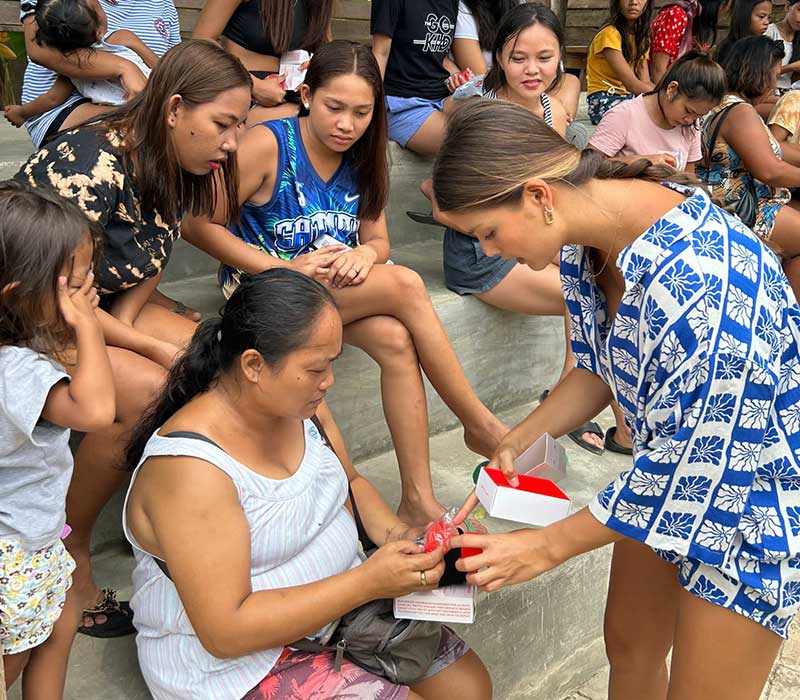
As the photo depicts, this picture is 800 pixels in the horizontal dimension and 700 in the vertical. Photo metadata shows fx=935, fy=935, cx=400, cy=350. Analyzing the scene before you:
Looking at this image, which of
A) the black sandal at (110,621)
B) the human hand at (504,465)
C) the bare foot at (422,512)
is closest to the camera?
the human hand at (504,465)

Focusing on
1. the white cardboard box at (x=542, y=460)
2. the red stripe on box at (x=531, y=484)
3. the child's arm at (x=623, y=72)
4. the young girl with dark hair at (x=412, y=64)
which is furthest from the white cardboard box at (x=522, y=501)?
the child's arm at (x=623, y=72)

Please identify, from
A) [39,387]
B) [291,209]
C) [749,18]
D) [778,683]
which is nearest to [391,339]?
[291,209]

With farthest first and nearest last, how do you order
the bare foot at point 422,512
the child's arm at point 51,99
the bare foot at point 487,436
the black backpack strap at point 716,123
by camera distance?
the black backpack strap at point 716,123 < the child's arm at point 51,99 < the bare foot at point 487,436 < the bare foot at point 422,512

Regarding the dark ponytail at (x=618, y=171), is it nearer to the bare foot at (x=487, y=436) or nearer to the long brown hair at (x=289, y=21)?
the bare foot at (x=487, y=436)

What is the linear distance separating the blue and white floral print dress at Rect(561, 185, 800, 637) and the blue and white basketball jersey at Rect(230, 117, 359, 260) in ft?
4.75

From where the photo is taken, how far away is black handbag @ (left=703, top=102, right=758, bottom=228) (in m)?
4.42

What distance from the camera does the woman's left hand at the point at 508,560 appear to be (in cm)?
172

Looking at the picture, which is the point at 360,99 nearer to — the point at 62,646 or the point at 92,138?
the point at 92,138

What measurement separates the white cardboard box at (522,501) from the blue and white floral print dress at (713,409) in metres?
0.25

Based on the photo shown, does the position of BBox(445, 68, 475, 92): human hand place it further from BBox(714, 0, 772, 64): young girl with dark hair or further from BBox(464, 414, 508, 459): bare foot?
BBox(714, 0, 772, 64): young girl with dark hair

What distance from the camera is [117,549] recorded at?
2496mm

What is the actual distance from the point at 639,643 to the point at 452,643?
16.5 inches

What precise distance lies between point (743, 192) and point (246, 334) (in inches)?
137

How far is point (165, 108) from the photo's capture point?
7.50 ft
